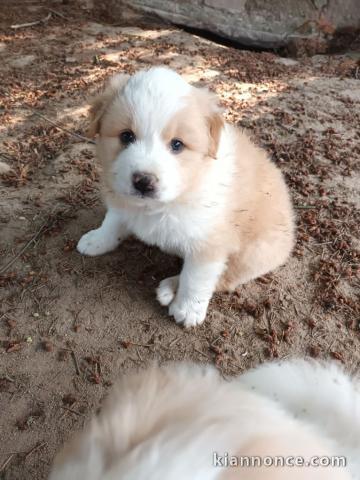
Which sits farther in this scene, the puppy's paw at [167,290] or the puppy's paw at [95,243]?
the puppy's paw at [95,243]

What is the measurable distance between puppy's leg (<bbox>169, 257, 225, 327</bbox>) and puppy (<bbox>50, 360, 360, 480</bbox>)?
943 mm

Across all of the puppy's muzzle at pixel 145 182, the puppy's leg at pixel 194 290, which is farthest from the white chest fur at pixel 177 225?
the puppy's muzzle at pixel 145 182

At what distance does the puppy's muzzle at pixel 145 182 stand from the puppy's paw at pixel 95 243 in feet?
2.94

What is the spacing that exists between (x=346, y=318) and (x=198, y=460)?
1861mm

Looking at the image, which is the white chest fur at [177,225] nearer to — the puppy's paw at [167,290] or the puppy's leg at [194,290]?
the puppy's leg at [194,290]

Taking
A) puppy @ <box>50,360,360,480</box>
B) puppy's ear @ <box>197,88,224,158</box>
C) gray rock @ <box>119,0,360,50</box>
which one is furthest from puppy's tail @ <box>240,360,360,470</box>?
gray rock @ <box>119,0,360,50</box>

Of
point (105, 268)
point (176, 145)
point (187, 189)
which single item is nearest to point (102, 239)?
point (105, 268)

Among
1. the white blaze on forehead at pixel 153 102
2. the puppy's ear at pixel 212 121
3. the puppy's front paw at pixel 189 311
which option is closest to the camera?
the white blaze on forehead at pixel 153 102

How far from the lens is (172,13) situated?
565cm

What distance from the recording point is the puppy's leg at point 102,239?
8.85ft

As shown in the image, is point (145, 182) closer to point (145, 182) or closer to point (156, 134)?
point (145, 182)

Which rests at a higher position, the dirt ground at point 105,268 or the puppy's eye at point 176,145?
the puppy's eye at point 176,145

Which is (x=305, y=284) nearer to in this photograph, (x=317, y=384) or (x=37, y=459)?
(x=317, y=384)

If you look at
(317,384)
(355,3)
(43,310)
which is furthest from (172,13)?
(317,384)
